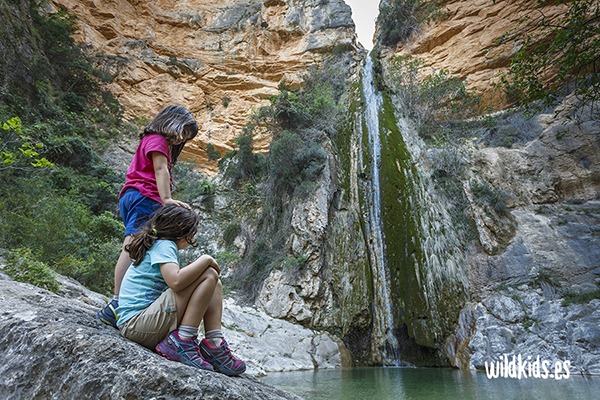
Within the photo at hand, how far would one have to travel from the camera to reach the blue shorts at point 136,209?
201cm

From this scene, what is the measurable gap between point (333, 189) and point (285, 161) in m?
2.14

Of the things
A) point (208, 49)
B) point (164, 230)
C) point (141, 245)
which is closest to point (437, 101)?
point (208, 49)

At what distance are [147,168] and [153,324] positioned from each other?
0.97 metres

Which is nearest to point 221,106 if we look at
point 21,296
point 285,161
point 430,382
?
point 285,161

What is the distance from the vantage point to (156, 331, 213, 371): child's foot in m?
1.46

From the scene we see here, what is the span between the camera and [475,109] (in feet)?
48.6

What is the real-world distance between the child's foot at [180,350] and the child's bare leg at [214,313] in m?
0.19

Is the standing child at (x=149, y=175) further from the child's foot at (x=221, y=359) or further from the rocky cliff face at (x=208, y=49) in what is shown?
the rocky cliff face at (x=208, y=49)

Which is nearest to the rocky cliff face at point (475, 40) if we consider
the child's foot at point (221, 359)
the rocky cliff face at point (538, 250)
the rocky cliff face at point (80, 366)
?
the rocky cliff face at point (538, 250)

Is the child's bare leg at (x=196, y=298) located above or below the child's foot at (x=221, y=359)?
above

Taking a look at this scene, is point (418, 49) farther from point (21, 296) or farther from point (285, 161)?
point (21, 296)

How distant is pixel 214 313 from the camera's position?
173 cm

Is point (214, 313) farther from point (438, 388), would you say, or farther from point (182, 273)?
point (438, 388)

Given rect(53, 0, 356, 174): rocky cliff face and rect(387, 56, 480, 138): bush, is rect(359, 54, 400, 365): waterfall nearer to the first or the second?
rect(387, 56, 480, 138): bush
